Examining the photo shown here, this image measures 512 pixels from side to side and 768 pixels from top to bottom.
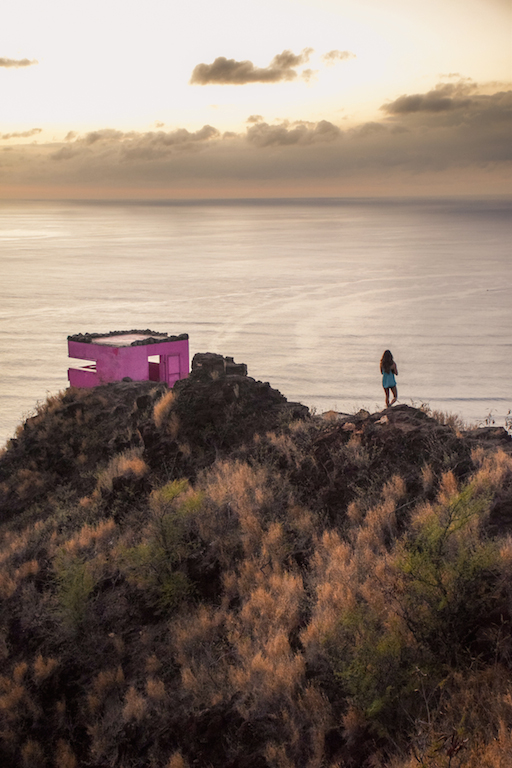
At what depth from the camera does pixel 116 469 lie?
47.9ft

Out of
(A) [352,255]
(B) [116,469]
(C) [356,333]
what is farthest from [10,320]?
(A) [352,255]

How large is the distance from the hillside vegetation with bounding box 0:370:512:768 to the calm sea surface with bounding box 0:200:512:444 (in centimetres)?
1799

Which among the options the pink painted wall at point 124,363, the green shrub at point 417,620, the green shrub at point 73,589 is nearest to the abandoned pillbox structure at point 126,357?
the pink painted wall at point 124,363

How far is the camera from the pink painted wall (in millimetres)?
22422

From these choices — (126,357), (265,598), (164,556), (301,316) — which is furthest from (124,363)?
(301,316)

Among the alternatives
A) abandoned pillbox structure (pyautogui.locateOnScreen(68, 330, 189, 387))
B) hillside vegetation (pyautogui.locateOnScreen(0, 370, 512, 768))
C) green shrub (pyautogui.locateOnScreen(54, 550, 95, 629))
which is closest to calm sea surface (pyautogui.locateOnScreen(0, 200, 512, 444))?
abandoned pillbox structure (pyautogui.locateOnScreen(68, 330, 189, 387))

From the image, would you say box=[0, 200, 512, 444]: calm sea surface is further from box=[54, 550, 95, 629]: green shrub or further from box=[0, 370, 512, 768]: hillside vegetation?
box=[54, 550, 95, 629]: green shrub

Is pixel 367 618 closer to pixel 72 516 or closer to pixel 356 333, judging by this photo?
pixel 72 516

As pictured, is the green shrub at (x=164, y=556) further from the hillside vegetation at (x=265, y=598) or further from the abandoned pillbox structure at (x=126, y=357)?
the abandoned pillbox structure at (x=126, y=357)

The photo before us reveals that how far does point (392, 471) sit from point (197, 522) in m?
3.19

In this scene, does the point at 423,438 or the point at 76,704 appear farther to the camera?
the point at 423,438

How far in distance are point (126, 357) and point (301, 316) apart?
5496 centimetres

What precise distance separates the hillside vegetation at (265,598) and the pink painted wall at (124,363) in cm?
766

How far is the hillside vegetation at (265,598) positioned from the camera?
23.4 feet
